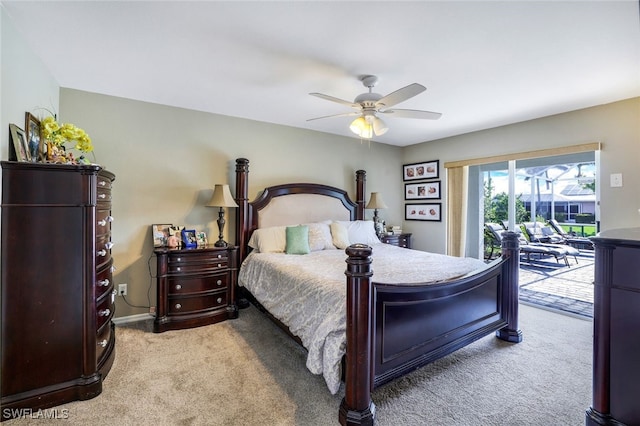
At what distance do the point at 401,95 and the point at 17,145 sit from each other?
2.65 m

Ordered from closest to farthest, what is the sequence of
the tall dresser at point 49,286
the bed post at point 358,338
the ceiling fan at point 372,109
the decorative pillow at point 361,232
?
the bed post at point 358,338, the tall dresser at point 49,286, the ceiling fan at point 372,109, the decorative pillow at point 361,232

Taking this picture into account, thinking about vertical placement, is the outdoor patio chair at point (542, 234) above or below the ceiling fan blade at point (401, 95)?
below

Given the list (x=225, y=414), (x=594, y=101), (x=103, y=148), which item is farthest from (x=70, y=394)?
(x=594, y=101)

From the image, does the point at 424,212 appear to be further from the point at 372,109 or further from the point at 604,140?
the point at 372,109

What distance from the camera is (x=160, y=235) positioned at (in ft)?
10.4

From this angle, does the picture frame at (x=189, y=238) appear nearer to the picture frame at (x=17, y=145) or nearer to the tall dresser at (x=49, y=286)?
the tall dresser at (x=49, y=286)

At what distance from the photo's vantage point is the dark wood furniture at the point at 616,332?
138cm

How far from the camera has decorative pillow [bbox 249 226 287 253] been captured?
3.40 metres

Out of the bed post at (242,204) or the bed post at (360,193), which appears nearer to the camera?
the bed post at (242,204)

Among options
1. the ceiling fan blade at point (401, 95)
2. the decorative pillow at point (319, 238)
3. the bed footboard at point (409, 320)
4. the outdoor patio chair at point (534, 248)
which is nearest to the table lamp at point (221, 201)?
the decorative pillow at point (319, 238)

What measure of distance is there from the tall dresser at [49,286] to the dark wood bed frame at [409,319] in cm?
172

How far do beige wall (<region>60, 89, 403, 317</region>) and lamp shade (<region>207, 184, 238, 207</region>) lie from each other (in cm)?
32

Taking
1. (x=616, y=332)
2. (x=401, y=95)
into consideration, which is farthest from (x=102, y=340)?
(x=616, y=332)

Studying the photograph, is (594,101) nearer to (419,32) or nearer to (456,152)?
(456,152)
